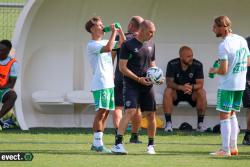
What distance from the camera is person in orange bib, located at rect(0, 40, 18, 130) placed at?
596 inches

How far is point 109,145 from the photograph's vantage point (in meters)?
13.1

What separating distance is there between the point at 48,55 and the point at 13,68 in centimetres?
137

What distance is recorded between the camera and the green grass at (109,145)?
10.6 meters

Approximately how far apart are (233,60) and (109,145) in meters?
2.54

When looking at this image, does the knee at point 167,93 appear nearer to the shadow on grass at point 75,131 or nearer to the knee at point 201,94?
the knee at point 201,94

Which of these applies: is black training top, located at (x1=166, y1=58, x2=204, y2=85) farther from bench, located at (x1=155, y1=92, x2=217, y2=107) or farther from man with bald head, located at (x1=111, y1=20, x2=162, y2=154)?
man with bald head, located at (x1=111, y1=20, x2=162, y2=154)

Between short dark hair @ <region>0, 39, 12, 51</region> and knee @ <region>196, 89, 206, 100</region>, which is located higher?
short dark hair @ <region>0, 39, 12, 51</region>

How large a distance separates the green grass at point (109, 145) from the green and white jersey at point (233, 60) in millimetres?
971

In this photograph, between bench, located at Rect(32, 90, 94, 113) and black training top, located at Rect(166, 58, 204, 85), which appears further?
black training top, located at Rect(166, 58, 204, 85)

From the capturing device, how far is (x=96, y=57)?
12.1 m

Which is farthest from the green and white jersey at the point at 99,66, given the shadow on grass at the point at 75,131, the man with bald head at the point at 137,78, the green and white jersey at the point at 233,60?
the shadow on grass at the point at 75,131

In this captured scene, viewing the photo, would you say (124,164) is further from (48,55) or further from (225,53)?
(48,55)

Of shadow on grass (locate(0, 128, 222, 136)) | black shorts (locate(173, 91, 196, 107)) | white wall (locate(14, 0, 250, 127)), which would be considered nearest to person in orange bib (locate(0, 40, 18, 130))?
white wall (locate(14, 0, 250, 127))

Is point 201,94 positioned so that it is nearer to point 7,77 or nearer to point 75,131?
point 75,131
